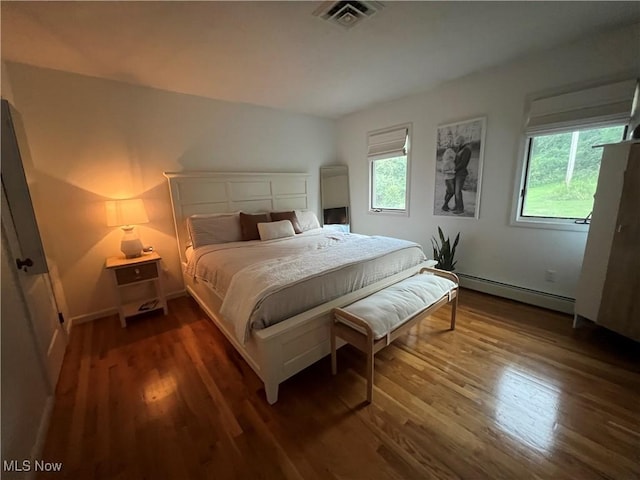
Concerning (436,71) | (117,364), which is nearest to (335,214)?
(436,71)

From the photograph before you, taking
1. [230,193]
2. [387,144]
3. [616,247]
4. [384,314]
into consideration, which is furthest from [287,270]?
[387,144]

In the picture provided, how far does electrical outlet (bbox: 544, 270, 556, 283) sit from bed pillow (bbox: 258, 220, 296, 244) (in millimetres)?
2815

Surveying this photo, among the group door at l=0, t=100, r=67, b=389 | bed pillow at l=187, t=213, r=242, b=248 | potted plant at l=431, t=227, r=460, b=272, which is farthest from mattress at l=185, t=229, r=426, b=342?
door at l=0, t=100, r=67, b=389

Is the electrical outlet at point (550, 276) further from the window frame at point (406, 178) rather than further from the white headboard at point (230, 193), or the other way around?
the white headboard at point (230, 193)

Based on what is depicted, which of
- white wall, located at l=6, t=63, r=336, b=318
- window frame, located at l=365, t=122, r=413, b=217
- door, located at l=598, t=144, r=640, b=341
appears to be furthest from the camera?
window frame, located at l=365, t=122, r=413, b=217

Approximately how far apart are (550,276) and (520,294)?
34 cm

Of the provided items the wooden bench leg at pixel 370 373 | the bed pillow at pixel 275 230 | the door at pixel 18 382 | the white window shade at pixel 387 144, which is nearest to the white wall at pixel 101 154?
the bed pillow at pixel 275 230

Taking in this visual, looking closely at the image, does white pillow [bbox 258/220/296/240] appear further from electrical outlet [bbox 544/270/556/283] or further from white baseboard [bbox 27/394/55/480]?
electrical outlet [bbox 544/270/556/283]

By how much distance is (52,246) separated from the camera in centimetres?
253

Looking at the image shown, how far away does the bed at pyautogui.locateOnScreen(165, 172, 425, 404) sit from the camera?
165cm

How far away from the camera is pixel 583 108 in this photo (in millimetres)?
2291

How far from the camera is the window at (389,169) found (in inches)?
147

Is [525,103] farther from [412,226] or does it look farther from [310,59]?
[310,59]

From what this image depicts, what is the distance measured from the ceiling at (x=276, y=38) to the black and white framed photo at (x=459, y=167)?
24.3 inches
